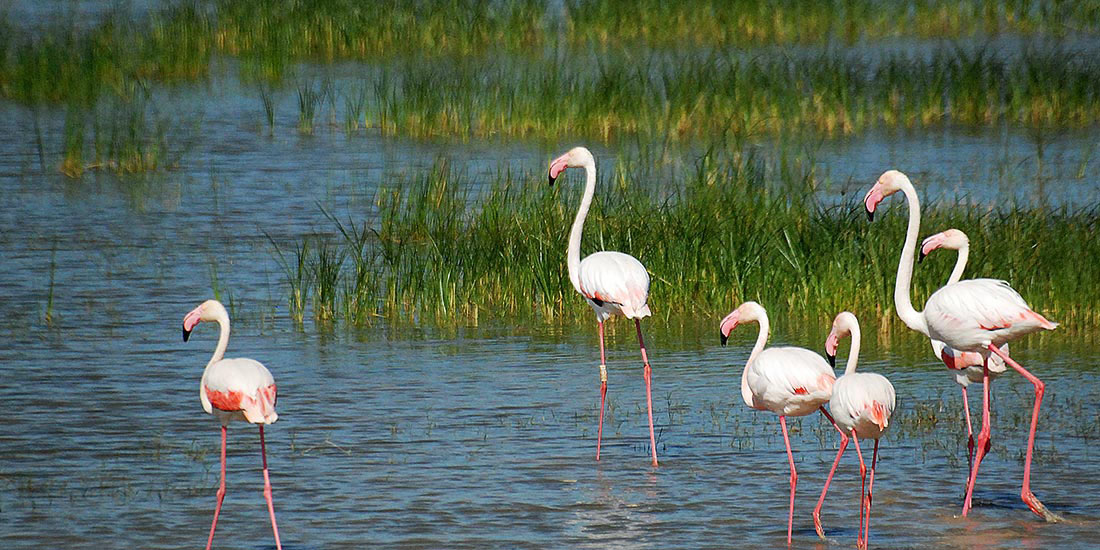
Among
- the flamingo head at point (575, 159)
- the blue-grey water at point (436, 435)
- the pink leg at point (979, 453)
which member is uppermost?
the flamingo head at point (575, 159)

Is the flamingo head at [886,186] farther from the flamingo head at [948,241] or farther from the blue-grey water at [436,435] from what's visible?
the blue-grey water at [436,435]

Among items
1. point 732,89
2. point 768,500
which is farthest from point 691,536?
point 732,89

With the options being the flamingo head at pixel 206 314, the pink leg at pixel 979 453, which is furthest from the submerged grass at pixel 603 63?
the flamingo head at pixel 206 314

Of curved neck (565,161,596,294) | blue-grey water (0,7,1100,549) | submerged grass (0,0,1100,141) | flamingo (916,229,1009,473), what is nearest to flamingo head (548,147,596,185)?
curved neck (565,161,596,294)

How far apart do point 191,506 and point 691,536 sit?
7.61ft

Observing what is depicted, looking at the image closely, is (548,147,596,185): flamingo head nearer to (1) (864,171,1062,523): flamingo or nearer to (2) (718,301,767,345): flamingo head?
(2) (718,301,767,345): flamingo head

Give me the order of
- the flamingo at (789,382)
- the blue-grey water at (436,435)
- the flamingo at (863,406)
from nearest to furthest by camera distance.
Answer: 1. the flamingo at (863,406)
2. the flamingo at (789,382)
3. the blue-grey water at (436,435)

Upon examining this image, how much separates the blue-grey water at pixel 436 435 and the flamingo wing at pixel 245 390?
28.4 inches

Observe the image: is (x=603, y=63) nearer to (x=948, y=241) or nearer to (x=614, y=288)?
(x=614, y=288)

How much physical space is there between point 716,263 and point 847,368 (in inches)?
166

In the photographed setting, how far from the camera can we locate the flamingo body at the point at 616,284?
8.91 m

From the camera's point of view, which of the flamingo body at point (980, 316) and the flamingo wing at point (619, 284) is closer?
the flamingo body at point (980, 316)

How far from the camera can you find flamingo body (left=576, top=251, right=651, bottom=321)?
8.91 meters

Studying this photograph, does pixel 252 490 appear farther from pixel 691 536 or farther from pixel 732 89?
pixel 732 89
